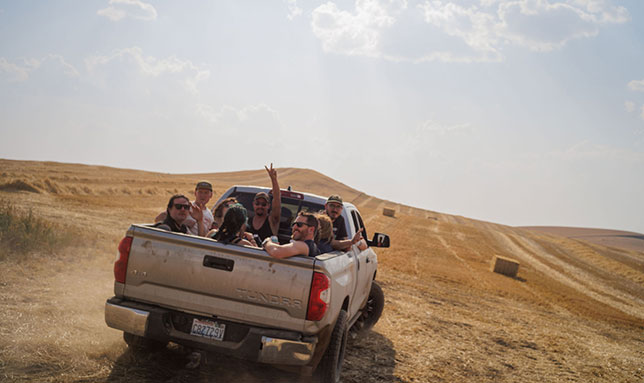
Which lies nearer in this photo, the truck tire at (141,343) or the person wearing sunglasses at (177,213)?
the truck tire at (141,343)

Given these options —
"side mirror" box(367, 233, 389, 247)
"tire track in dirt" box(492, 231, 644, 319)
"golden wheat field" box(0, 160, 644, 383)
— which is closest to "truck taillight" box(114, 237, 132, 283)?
"golden wheat field" box(0, 160, 644, 383)

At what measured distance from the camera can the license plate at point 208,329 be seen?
3879 mm

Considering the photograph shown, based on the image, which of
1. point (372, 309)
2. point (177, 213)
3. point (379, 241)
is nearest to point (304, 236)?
point (177, 213)

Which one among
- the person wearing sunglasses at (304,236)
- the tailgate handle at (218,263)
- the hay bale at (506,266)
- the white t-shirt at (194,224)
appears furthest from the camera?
the hay bale at (506,266)

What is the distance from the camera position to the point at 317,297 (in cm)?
377

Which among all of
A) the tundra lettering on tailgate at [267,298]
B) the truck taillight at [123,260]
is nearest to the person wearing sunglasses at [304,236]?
the tundra lettering on tailgate at [267,298]

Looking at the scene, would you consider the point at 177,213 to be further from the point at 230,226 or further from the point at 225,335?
the point at 225,335

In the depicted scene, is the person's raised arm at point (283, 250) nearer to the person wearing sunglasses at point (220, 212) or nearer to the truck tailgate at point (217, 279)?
the truck tailgate at point (217, 279)

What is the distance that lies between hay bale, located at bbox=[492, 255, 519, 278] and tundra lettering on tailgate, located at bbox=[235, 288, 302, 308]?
1749 centimetres

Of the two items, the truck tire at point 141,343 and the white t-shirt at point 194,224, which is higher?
the white t-shirt at point 194,224

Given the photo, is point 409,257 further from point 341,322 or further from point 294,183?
point 294,183

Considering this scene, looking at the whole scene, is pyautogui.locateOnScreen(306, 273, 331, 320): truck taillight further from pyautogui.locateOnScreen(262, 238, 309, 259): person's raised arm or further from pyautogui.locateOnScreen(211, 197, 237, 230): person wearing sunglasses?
pyautogui.locateOnScreen(211, 197, 237, 230): person wearing sunglasses

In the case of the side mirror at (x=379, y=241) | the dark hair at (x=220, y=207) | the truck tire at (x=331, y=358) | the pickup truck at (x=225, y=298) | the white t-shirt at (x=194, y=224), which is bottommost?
the truck tire at (x=331, y=358)

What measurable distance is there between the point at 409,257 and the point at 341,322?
15.5 meters
